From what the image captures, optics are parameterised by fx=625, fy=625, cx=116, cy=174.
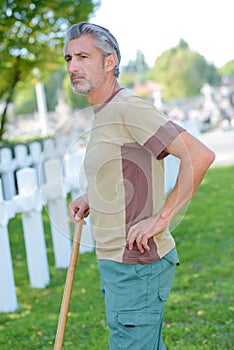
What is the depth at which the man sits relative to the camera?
2.39m

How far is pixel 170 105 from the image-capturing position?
47.2m

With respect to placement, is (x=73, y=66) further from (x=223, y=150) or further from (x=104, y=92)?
(x=223, y=150)

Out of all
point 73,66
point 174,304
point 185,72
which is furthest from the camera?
point 185,72

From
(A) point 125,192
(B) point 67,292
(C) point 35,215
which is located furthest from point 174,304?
(A) point 125,192

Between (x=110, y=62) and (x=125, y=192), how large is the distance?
20.6 inches

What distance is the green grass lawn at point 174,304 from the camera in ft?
13.7

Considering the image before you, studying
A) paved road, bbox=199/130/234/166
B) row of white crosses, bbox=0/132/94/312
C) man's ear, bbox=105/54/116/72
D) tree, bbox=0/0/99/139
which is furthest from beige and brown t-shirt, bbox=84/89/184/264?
paved road, bbox=199/130/234/166

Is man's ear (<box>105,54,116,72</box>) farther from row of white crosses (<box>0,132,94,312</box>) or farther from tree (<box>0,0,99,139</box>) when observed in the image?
tree (<box>0,0,99,139</box>)

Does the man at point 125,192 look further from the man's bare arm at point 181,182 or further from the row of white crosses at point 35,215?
the row of white crosses at point 35,215

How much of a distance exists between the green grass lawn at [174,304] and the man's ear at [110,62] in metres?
2.13

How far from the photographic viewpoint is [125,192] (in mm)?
2439

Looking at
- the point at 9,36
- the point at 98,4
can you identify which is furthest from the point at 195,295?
the point at 98,4

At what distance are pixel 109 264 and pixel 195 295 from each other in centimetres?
262

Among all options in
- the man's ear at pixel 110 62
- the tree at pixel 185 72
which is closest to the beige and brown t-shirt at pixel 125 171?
the man's ear at pixel 110 62
